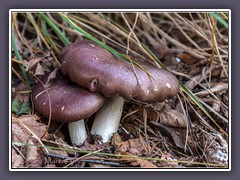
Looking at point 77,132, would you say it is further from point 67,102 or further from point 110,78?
point 110,78

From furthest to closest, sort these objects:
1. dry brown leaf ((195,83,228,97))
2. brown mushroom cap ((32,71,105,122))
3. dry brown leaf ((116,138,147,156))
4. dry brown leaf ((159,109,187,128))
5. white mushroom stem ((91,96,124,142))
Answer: dry brown leaf ((195,83,228,97)) → dry brown leaf ((159,109,187,128)) → white mushroom stem ((91,96,124,142)) → dry brown leaf ((116,138,147,156)) → brown mushroom cap ((32,71,105,122))

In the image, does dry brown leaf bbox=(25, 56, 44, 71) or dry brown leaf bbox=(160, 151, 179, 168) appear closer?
dry brown leaf bbox=(160, 151, 179, 168)

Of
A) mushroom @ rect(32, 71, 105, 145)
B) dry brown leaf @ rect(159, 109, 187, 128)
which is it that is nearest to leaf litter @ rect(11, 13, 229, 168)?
dry brown leaf @ rect(159, 109, 187, 128)

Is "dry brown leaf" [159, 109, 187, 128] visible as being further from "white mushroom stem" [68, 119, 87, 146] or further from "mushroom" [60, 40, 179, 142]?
"white mushroom stem" [68, 119, 87, 146]

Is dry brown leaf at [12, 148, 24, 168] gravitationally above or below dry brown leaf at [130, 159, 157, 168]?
above

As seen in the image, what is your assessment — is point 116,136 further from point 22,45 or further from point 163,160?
point 22,45

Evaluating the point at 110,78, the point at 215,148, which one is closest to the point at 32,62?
the point at 110,78

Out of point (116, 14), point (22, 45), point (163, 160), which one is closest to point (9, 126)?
point (163, 160)
